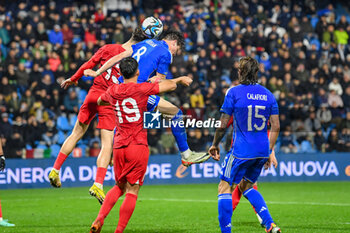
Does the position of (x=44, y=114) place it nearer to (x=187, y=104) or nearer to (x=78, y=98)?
(x=78, y=98)

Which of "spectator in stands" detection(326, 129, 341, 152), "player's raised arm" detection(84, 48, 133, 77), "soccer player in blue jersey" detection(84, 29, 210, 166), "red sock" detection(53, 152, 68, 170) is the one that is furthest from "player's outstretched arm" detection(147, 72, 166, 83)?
"spectator in stands" detection(326, 129, 341, 152)

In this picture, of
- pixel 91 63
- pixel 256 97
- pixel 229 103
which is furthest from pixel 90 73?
pixel 256 97

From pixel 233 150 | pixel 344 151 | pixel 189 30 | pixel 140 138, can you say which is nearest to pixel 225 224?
pixel 233 150

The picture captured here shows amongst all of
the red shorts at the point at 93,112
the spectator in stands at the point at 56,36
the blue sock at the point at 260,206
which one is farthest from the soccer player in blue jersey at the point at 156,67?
the spectator in stands at the point at 56,36

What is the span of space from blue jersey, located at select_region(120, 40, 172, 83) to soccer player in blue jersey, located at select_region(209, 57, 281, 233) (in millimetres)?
1350

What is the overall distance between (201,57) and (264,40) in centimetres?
306

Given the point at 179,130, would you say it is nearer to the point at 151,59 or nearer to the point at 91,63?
the point at 151,59

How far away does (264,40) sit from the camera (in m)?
23.4

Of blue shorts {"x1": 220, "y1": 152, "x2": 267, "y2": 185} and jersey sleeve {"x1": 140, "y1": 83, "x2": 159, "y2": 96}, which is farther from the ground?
jersey sleeve {"x1": 140, "y1": 83, "x2": 159, "y2": 96}

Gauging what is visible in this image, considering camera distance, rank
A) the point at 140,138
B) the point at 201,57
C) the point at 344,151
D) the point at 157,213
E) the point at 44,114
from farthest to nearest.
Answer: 1. the point at 201,57
2. the point at 344,151
3. the point at 44,114
4. the point at 157,213
5. the point at 140,138

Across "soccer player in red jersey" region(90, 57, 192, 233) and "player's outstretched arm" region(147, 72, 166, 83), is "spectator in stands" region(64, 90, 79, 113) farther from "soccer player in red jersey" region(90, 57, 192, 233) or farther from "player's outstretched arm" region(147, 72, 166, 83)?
"soccer player in red jersey" region(90, 57, 192, 233)

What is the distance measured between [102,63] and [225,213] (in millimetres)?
3160

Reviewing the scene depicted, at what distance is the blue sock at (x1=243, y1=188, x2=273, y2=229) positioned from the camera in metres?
8.50

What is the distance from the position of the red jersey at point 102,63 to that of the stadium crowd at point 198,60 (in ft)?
24.6
